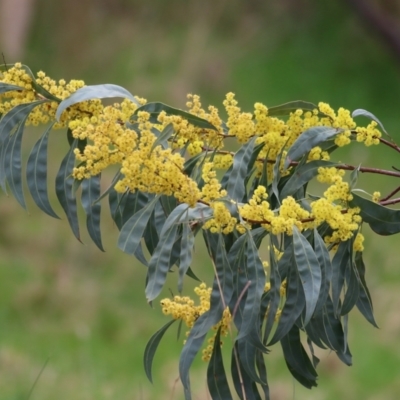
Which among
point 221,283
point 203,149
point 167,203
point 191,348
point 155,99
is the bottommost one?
point 191,348

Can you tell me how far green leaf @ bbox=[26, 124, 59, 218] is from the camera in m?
1.30

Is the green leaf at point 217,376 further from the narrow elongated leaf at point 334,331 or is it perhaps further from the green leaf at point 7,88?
the green leaf at point 7,88

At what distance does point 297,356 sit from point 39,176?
1.69 ft

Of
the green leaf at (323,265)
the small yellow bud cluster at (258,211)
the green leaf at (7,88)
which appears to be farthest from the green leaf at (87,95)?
the green leaf at (323,265)

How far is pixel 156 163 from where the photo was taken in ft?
3.46

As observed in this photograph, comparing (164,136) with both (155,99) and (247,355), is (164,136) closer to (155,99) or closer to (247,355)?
(247,355)

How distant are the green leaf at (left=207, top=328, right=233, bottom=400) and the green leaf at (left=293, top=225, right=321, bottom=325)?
22cm

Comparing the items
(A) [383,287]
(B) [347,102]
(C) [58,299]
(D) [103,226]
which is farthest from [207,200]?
(B) [347,102]

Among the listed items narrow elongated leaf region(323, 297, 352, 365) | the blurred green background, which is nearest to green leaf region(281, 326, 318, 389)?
Result: narrow elongated leaf region(323, 297, 352, 365)

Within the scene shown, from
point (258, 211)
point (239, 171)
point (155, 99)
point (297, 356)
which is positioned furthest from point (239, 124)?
point (155, 99)

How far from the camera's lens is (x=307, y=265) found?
3.64 feet

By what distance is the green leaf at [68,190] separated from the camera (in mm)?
1312

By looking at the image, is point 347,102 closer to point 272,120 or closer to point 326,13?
point 326,13

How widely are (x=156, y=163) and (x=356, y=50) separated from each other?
532 centimetres
